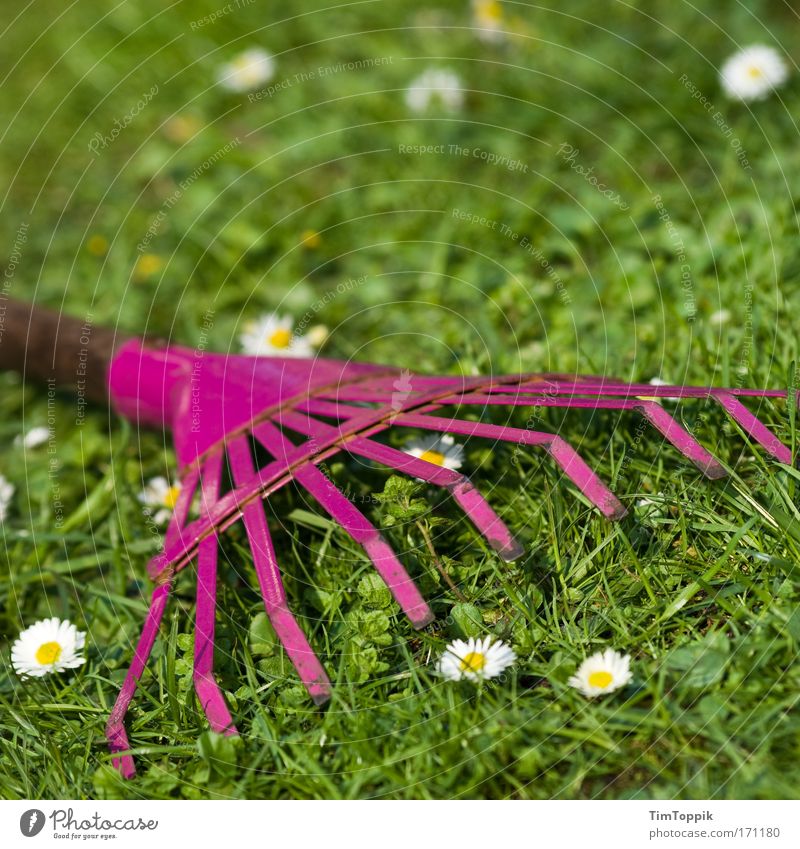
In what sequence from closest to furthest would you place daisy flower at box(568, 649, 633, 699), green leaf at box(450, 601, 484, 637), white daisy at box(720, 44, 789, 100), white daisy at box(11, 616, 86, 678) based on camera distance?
daisy flower at box(568, 649, 633, 699), green leaf at box(450, 601, 484, 637), white daisy at box(11, 616, 86, 678), white daisy at box(720, 44, 789, 100)

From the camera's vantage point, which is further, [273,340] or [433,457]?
[273,340]

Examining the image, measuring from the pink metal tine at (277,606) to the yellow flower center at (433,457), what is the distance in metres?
0.32

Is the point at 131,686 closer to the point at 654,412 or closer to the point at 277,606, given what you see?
the point at 277,606

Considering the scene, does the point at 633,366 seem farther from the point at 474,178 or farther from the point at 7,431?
the point at 7,431

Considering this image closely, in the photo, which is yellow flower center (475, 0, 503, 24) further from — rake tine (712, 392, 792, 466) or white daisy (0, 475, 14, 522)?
white daisy (0, 475, 14, 522)

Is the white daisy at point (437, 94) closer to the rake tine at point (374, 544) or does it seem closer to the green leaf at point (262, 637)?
the rake tine at point (374, 544)

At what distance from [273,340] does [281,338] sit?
2 centimetres

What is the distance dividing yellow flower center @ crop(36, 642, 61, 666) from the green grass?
1.8 inches

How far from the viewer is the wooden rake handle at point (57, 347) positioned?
2.10 metres

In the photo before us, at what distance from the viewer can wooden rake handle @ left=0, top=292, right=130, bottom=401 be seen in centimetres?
210

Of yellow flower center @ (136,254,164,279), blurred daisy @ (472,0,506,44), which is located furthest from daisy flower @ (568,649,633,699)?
blurred daisy @ (472,0,506,44)

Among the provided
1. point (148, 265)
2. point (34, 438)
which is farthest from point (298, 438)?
point (148, 265)

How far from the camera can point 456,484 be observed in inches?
56.6
